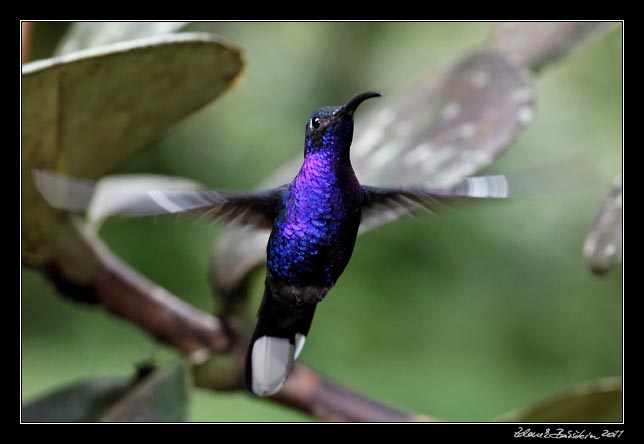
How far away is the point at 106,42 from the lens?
1252 mm

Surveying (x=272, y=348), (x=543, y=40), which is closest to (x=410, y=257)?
(x=543, y=40)

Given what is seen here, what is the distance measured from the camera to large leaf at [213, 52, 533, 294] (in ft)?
3.88

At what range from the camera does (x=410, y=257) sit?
2725 mm

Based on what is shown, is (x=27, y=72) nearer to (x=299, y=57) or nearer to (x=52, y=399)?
(x=52, y=399)

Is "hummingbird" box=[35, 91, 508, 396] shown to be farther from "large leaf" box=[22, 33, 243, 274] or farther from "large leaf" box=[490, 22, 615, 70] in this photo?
"large leaf" box=[490, 22, 615, 70]

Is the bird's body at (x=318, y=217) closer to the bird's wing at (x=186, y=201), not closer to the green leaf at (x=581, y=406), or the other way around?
the bird's wing at (x=186, y=201)

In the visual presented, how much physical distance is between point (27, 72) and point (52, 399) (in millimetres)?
513

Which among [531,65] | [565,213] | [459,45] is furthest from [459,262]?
[531,65]

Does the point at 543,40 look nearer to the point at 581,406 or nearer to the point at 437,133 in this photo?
the point at 437,133

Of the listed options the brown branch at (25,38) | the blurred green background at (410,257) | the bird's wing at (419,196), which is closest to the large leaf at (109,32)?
the brown branch at (25,38)

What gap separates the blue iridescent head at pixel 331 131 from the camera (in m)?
0.85

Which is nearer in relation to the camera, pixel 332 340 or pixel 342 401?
pixel 342 401

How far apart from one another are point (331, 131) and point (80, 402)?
2.06 ft

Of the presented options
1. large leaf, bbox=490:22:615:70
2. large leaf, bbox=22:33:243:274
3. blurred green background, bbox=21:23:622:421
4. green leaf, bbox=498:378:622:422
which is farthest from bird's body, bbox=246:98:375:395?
blurred green background, bbox=21:23:622:421
